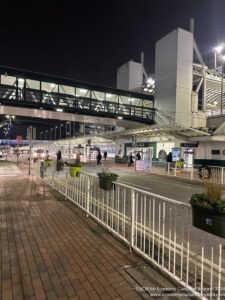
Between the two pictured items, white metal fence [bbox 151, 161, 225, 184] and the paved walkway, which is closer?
the paved walkway

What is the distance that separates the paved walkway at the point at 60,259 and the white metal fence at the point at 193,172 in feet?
31.3

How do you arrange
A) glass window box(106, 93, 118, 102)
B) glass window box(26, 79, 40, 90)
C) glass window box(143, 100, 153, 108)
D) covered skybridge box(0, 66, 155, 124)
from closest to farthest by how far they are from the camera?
covered skybridge box(0, 66, 155, 124), glass window box(26, 79, 40, 90), glass window box(106, 93, 118, 102), glass window box(143, 100, 153, 108)

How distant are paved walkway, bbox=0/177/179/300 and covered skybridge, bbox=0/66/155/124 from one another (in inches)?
707

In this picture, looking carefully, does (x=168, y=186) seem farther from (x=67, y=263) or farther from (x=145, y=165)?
(x=67, y=263)

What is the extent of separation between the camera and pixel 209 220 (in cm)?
240

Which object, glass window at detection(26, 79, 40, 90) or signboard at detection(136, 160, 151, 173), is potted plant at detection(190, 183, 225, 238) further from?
glass window at detection(26, 79, 40, 90)

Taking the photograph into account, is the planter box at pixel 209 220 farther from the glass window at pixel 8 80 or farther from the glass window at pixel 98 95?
the glass window at pixel 98 95

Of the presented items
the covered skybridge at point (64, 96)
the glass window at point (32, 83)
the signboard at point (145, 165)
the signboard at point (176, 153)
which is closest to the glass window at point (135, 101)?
the covered skybridge at point (64, 96)

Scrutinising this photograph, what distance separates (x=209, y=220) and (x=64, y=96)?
74.8ft

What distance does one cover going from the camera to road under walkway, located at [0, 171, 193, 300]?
2639 mm

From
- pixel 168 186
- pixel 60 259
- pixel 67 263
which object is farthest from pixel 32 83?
pixel 67 263

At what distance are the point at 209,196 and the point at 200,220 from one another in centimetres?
34

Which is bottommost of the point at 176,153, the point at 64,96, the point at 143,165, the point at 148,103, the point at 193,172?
the point at 193,172

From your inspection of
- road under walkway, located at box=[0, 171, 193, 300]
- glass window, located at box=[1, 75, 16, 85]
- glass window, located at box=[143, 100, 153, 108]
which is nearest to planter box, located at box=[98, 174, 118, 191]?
road under walkway, located at box=[0, 171, 193, 300]
